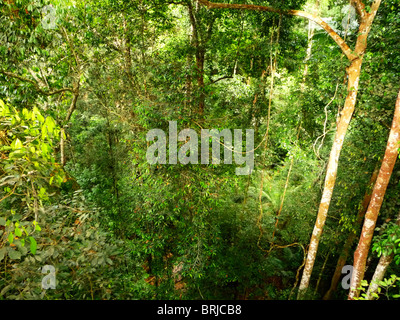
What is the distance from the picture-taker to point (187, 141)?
4.40 m

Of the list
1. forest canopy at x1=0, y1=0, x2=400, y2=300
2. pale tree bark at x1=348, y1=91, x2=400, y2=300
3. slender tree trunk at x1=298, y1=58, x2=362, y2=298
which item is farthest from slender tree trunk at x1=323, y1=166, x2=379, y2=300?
pale tree bark at x1=348, y1=91, x2=400, y2=300

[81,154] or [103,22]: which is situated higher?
[103,22]

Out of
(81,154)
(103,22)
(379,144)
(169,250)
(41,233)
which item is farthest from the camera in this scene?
(81,154)

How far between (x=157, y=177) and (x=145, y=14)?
382 centimetres

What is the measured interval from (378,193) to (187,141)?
10.8 ft

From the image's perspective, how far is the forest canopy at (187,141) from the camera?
2.12 metres

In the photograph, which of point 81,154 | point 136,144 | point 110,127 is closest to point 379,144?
point 136,144

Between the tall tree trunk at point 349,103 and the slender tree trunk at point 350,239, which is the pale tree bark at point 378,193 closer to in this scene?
the tall tree trunk at point 349,103

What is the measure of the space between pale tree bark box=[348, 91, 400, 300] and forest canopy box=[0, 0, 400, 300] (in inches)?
0.9

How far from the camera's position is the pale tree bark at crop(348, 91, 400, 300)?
123 inches

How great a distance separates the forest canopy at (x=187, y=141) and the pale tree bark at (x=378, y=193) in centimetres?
2

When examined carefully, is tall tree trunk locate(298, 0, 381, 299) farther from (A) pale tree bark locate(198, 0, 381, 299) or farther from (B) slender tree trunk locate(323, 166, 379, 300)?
(B) slender tree trunk locate(323, 166, 379, 300)

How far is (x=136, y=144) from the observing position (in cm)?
465
